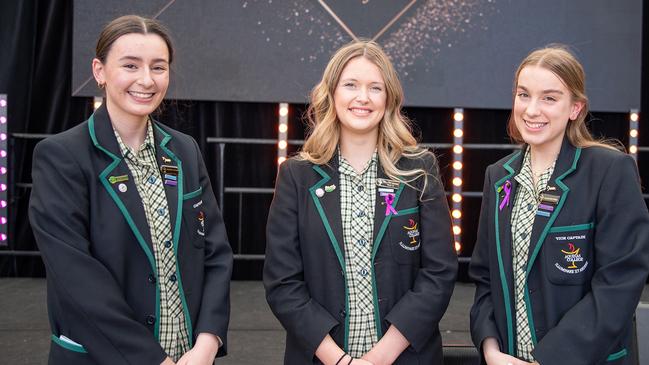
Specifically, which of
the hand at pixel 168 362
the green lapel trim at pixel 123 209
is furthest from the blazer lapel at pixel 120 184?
the hand at pixel 168 362

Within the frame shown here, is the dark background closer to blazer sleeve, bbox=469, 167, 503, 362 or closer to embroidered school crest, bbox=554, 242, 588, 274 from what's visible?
blazer sleeve, bbox=469, 167, 503, 362

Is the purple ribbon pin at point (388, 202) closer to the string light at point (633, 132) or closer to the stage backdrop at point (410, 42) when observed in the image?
the stage backdrop at point (410, 42)

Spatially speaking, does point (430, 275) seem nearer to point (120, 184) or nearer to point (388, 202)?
point (388, 202)

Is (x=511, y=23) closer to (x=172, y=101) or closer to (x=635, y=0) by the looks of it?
(x=635, y=0)

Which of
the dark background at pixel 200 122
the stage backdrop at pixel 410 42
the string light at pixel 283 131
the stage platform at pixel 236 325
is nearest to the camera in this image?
the stage platform at pixel 236 325

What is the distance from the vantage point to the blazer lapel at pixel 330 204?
1.87 metres

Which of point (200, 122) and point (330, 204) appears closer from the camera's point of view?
point (330, 204)

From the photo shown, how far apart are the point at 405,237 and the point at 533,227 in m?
0.34

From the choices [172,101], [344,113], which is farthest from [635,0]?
[344,113]

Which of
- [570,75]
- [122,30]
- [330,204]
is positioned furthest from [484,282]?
[122,30]

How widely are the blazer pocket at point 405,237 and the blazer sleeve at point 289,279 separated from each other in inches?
9.9

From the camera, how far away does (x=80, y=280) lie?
154 centimetres

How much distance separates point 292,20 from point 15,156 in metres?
2.17

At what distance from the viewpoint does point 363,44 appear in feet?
6.61
